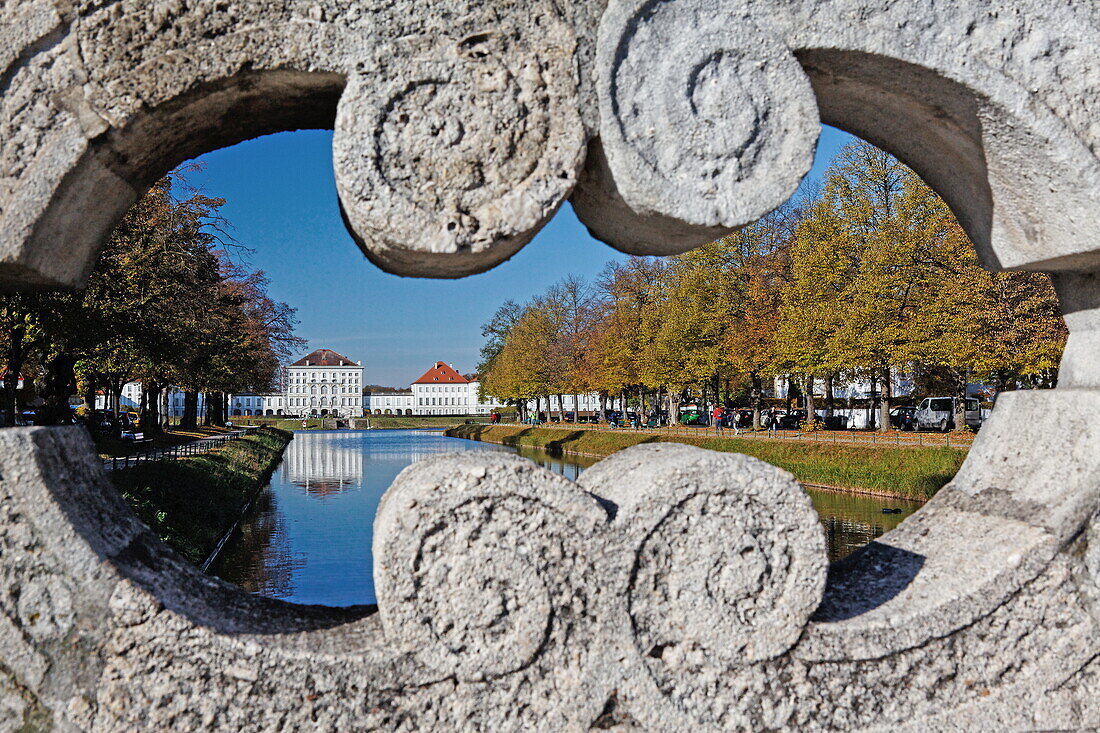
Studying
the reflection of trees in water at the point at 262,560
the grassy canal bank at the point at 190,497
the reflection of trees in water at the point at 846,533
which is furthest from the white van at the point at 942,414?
the grassy canal bank at the point at 190,497

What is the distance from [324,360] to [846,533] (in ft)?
406

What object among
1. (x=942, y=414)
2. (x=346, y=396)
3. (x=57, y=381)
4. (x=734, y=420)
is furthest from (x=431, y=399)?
(x=57, y=381)

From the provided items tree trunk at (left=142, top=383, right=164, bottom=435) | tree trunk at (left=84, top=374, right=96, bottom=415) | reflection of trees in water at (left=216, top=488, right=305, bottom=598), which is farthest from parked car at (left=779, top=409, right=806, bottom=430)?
tree trunk at (left=84, top=374, right=96, bottom=415)

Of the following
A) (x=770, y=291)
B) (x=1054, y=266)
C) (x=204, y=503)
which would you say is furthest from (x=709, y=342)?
(x=1054, y=266)

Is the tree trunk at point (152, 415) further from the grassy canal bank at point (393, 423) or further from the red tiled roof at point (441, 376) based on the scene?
the red tiled roof at point (441, 376)

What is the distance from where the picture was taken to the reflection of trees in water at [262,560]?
1188cm

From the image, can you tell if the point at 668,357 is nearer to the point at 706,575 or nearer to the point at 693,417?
the point at 693,417

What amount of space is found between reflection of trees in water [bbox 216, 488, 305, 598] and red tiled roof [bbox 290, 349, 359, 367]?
118 meters

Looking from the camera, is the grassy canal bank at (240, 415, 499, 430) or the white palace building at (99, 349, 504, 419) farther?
the white palace building at (99, 349, 504, 419)

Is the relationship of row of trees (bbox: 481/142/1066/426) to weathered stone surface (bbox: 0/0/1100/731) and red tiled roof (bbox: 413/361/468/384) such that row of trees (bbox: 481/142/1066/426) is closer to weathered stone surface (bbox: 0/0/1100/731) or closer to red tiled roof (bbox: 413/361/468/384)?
weathered stone surface (bbox: 0/0/1100/731)

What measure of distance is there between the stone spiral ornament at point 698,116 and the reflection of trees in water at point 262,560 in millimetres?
9083

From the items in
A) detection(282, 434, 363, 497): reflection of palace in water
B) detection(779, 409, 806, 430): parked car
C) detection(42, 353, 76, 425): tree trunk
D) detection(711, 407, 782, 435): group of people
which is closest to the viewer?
detection(42, 353, 76, 425): tree trunk

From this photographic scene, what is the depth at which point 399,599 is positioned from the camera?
2199mm

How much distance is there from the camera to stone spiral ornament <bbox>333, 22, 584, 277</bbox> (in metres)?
2.25
